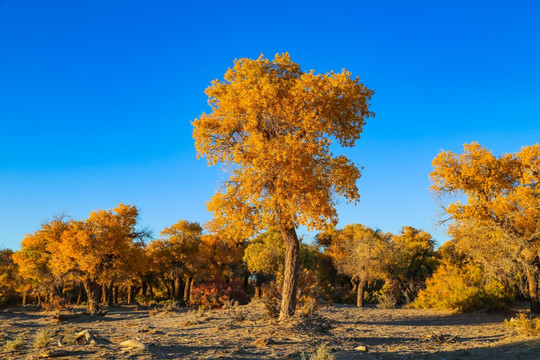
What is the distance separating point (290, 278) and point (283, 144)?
473 centimetres

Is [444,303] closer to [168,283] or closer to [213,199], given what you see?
[213,199]

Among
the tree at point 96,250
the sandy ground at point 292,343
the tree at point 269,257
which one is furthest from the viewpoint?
the tree at point 269,257

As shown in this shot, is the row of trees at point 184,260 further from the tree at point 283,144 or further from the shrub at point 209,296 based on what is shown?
the tree at point 283,144

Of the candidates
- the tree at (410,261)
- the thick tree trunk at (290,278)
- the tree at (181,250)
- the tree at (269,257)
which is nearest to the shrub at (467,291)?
the tree at (410,261)

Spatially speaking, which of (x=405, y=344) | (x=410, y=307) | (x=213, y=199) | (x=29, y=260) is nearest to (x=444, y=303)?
(x=410, y=307)

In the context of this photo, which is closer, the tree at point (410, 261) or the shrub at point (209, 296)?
the shrub at point (209, 296)

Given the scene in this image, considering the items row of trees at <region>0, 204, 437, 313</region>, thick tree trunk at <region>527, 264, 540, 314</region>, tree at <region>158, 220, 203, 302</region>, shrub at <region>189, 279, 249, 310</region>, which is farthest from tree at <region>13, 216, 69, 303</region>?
thick tree trunk at <region>527, 264, 540, 314</region>

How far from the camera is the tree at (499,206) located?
18594 mm

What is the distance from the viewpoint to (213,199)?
13.6m

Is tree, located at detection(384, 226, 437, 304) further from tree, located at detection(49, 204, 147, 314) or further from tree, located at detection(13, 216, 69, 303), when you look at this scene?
tree, located at detection(13, 216, 69, 303)

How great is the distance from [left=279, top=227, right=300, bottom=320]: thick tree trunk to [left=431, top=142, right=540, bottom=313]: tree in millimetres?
10208

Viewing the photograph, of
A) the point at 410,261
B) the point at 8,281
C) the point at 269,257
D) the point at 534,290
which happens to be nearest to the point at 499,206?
the point at 534,290

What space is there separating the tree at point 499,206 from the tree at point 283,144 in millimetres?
8664

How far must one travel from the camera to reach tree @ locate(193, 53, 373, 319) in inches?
511
